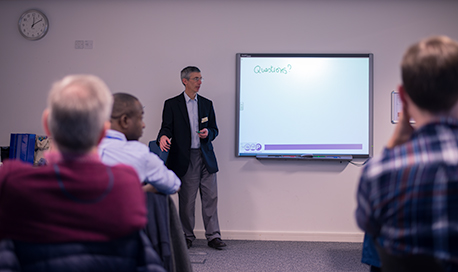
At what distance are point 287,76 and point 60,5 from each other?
260cm

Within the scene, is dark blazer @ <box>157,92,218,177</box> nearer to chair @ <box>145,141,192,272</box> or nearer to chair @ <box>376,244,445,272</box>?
chair @ <box>145,141,192,272</box>

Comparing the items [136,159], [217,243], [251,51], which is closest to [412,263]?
[136,159]

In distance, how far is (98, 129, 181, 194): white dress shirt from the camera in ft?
4.88

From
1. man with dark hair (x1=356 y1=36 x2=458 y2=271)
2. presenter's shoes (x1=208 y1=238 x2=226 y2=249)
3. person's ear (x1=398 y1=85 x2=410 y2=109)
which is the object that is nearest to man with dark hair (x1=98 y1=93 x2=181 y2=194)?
man with dark hair (x1=356 y1=36 x2=458 y2=271)

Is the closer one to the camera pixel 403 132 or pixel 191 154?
pixel 403 132

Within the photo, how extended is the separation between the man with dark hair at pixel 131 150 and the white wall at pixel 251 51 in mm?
2494

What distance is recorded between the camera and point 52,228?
97 centimetres

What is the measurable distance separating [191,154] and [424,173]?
3.02 metres

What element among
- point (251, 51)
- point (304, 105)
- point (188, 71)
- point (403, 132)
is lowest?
point (403, 132)

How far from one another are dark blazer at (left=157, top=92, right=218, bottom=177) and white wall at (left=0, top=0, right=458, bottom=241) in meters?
0.33

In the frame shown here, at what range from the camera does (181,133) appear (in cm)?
377

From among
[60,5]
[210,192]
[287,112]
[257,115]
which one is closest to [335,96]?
[287,112]

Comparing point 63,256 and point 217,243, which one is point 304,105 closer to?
point 217,243

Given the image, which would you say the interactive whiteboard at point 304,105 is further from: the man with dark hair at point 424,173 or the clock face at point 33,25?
the man with dark hair at point 424,173
